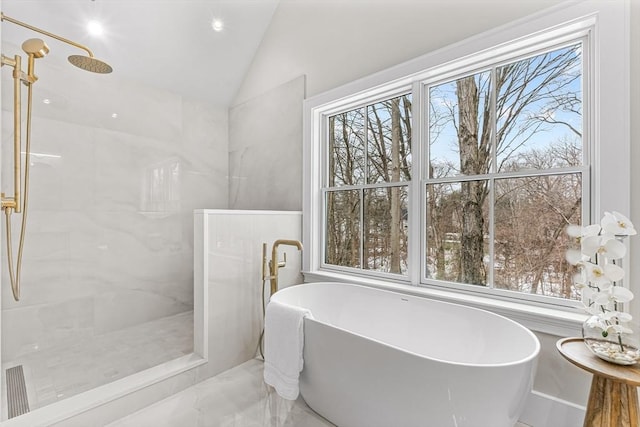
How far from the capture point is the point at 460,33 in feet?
6.44

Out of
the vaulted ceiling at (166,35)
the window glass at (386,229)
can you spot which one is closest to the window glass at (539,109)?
the window glass at (386,229)

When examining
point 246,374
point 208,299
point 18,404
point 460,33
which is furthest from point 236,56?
point 18,404

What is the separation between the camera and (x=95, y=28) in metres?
2.52

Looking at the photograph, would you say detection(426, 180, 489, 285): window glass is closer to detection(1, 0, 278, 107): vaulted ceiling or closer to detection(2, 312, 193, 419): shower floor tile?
detection(2, 312, 193, 419): shower floor tile

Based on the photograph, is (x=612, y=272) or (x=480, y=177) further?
(x=480, y=177)

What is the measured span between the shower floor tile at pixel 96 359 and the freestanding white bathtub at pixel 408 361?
44.0 inches

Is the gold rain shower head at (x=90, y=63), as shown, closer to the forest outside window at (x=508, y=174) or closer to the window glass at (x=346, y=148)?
the window glass at (x=346, y=148)

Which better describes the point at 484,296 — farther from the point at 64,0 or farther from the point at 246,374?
the point at 64,0

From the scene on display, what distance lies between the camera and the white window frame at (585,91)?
1.47m

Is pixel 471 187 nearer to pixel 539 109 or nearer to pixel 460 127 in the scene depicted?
pixel 460 127

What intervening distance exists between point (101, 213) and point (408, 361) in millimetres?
2762

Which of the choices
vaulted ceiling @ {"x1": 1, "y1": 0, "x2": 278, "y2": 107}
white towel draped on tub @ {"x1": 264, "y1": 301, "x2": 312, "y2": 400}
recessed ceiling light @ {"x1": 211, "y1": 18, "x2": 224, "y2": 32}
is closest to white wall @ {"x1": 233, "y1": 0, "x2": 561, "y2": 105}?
vaulted ceiling @ {"x1": 1, "y1": 0, "x2": 278, "y2": 107}

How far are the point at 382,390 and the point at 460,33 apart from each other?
6.88 ft

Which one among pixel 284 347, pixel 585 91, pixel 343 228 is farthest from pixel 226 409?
pixel 585 91
